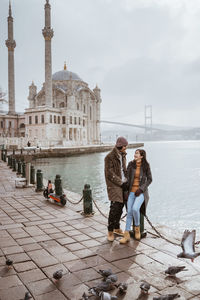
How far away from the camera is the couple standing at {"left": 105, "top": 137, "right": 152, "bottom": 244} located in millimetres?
4137

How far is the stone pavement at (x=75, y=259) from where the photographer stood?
9.41 ft

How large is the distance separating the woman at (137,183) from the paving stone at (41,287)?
148cm

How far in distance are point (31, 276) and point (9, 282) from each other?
26 cm

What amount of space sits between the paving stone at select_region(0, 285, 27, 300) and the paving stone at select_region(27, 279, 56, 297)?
0.09 metres

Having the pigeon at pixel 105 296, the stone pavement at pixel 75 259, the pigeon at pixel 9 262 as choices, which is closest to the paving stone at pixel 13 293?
the stone pavement at pixel 75 259

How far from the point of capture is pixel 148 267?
3365mm

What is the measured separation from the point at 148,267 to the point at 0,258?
204 cm

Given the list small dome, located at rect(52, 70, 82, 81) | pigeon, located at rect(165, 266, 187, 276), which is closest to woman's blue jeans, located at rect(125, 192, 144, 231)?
pigeon, located at rect(165, 266, 187, 276)

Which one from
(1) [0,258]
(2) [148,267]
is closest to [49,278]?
(1) [0,258]

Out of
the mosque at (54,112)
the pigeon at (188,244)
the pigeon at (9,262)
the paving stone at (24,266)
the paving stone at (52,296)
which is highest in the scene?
the mosque at (54,112)

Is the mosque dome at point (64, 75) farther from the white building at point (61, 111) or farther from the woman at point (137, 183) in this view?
the woman at point (137, 183)

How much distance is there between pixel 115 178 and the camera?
4.12 m

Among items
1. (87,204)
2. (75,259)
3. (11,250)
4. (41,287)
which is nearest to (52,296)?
(41,287)

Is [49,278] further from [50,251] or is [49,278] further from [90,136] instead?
[90,136]
